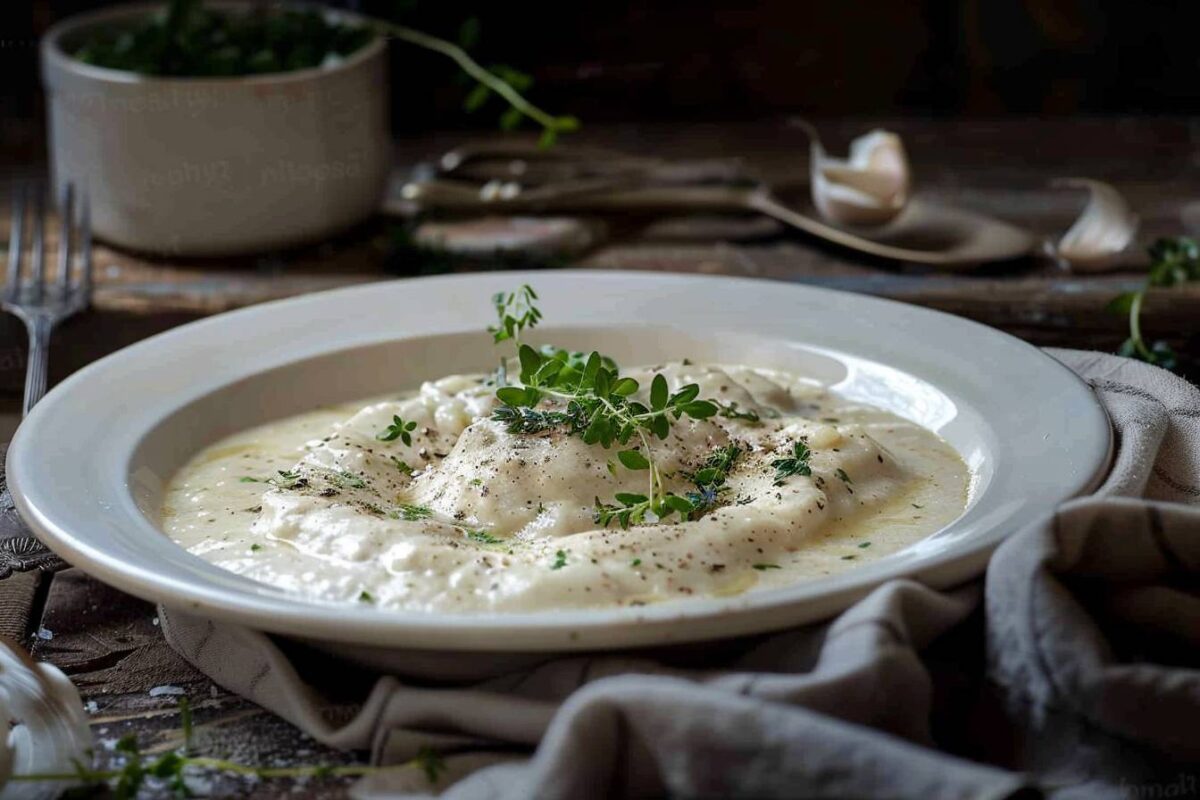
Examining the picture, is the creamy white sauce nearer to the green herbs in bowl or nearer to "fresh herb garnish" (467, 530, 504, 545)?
"fresh herb garnish" (467, 530, 504, 545)

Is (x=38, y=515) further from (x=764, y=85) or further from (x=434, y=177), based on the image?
(x=764, y=85)

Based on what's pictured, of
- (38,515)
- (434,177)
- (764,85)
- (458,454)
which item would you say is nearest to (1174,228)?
(764,85)

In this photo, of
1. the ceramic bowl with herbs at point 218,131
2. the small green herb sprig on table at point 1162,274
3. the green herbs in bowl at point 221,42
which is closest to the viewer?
the small green herb sprig on table at point 1162,274

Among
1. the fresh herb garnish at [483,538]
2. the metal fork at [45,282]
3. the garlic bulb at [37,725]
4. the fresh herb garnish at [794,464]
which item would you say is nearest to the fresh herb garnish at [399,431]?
the fresh herb garnish at [483,538]

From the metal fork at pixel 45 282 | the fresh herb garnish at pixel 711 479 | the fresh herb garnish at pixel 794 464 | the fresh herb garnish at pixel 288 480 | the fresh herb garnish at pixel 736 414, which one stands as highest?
the fresh herb garnish at pixel 794 464

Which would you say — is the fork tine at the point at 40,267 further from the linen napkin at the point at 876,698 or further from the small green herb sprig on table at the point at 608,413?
the linen napkin at the point at 876,698

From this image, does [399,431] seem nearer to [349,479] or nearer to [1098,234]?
[349,479]
